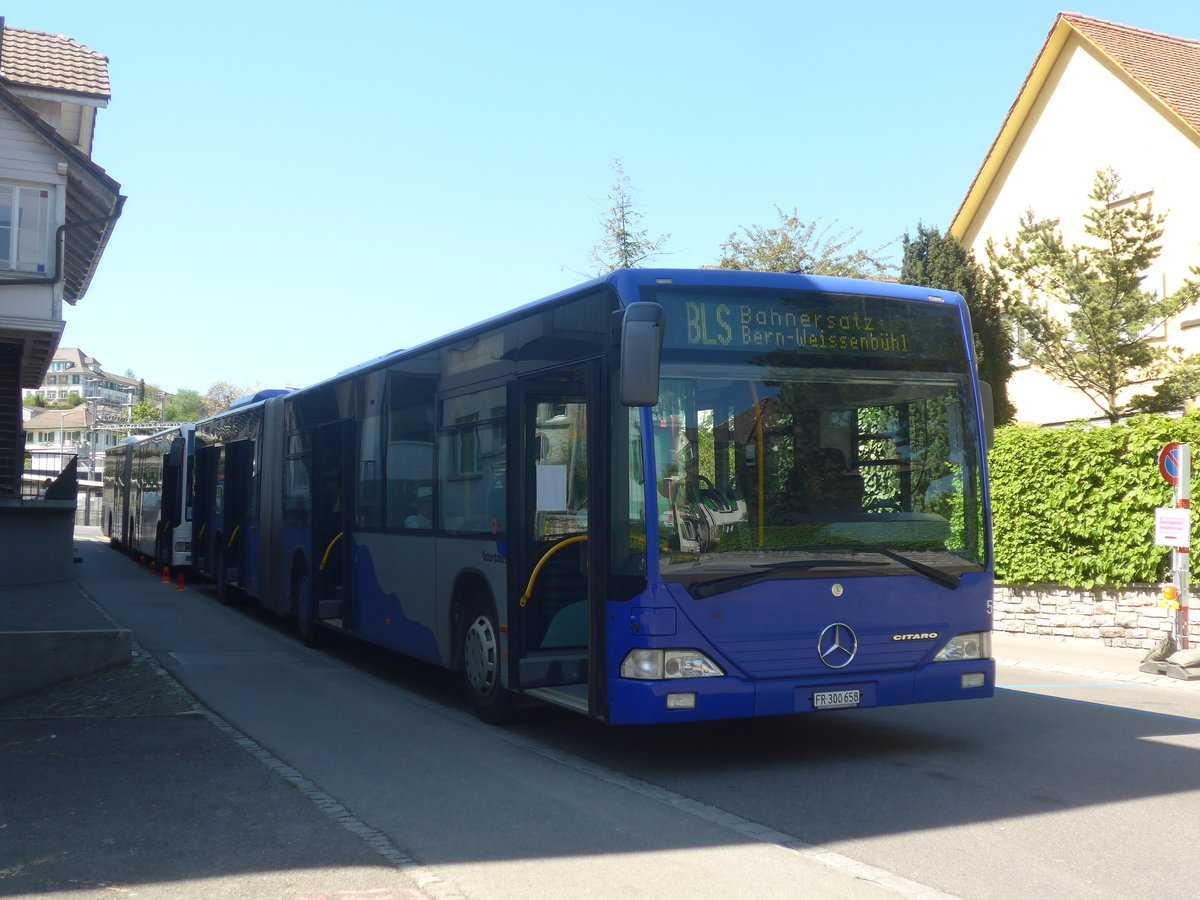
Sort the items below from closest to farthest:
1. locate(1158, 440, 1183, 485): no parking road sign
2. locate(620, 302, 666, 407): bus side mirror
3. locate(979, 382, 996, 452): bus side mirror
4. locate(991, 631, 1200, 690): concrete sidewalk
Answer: locate(620, 302, 666, 407): bus side mirror
locate(979, 382, 996, 452): bus side mirror
locate(991, 631, 1200, 690): concrete sidewalk
locate(1158, 440, 1183, 485): no parking road sign

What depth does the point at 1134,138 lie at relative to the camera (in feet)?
84.1

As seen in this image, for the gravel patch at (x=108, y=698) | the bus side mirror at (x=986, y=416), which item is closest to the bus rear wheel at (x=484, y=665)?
the gravel patch at (x=108, y=698)

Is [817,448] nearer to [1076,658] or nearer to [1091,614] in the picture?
[1076,658]

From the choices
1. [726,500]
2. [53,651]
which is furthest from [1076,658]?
[53,651]

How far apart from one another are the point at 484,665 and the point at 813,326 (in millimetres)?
3694

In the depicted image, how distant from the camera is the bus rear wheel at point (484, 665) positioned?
964 centimetres

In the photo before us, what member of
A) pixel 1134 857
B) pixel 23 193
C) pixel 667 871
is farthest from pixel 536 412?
pixel 23 193

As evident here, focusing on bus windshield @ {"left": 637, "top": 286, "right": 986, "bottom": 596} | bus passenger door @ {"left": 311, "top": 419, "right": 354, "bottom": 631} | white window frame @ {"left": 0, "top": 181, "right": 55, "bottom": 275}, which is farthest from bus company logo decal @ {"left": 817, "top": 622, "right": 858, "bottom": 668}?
white window frame @ {"left": 0, "top": 181, "right": 55, "bottom": 275}

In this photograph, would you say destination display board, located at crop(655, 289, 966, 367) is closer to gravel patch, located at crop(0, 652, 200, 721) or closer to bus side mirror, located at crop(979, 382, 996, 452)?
bus side mirror, located at crop(979, 382, 996, 452)

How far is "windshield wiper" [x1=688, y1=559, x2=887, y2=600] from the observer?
7.74m

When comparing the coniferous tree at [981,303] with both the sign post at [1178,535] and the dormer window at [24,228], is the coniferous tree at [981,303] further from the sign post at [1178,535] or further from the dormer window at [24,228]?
the dormer window at [24,228]

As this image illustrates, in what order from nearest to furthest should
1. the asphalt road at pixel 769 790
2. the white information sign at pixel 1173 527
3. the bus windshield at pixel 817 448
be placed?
1. the asphalt road at pixel 769 790
2. the bus windshield at pixel 817 448
3. the white information sign at pixel 1173 527

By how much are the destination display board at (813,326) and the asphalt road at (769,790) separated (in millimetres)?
2659

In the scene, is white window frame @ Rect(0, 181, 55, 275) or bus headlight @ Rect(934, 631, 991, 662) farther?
white window frame @ Rect(0, 181, 55, 275)
